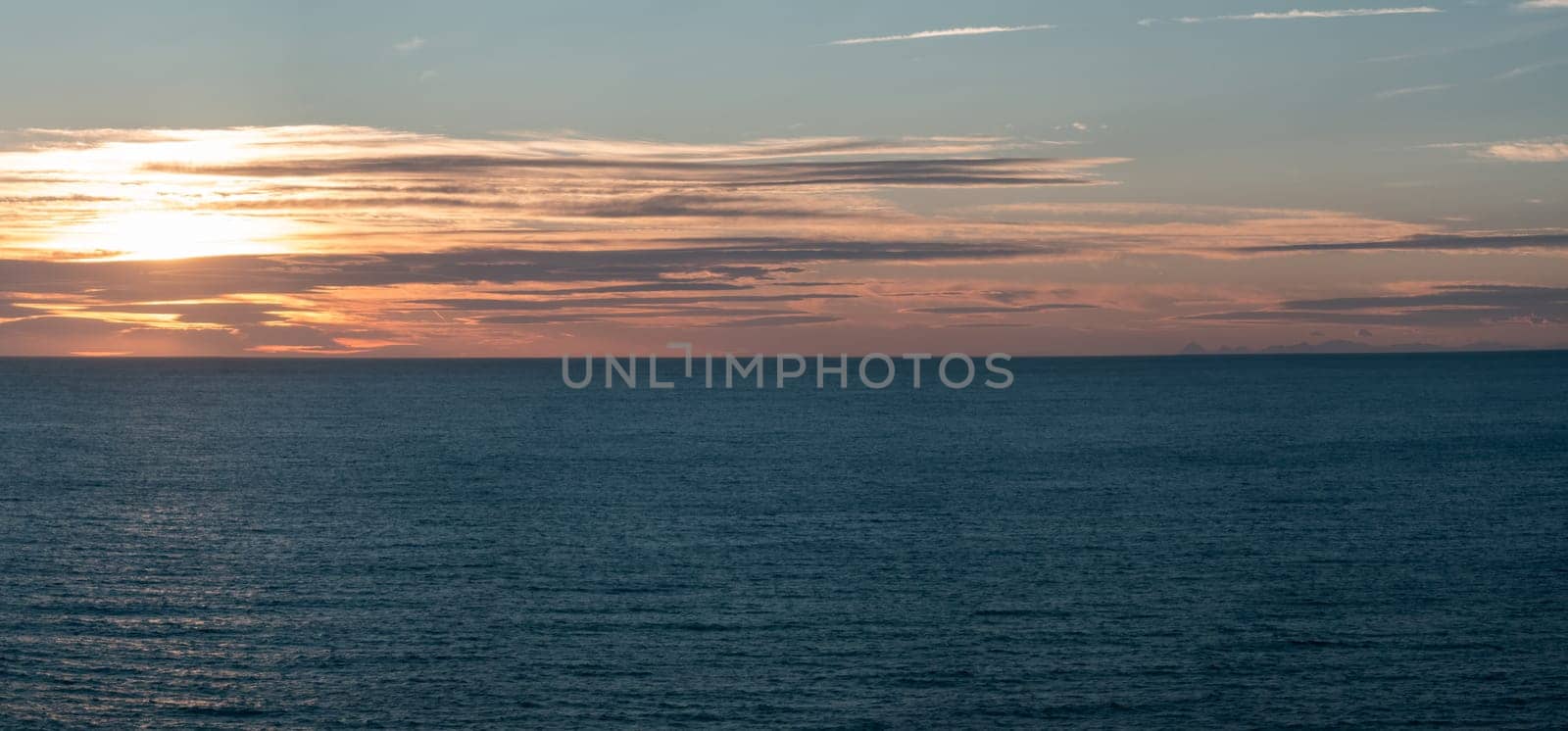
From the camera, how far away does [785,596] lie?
61.8 m

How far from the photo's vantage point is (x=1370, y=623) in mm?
56344

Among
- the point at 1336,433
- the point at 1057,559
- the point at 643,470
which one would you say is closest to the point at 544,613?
the point at 1057,559

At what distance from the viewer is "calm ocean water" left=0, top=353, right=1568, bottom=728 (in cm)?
4697

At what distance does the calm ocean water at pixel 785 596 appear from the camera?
47.0m

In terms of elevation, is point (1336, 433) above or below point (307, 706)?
below

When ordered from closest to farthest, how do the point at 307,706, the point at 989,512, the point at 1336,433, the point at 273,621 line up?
the point at 307,706
the point at 273,621
the point at 989,512
the point at 1336,433

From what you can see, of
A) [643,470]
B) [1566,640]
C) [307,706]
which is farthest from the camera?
[643,470]

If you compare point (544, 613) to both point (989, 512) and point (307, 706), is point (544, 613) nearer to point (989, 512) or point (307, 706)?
point (307, 706)

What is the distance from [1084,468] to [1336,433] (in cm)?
5731

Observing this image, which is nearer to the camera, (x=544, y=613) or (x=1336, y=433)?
(x=544, y=613)

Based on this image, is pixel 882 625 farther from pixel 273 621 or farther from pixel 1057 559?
pixel 273 621

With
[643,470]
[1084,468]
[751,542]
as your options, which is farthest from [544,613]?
[1084,468]

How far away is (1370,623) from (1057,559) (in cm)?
1774

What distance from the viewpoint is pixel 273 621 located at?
57.8 m
